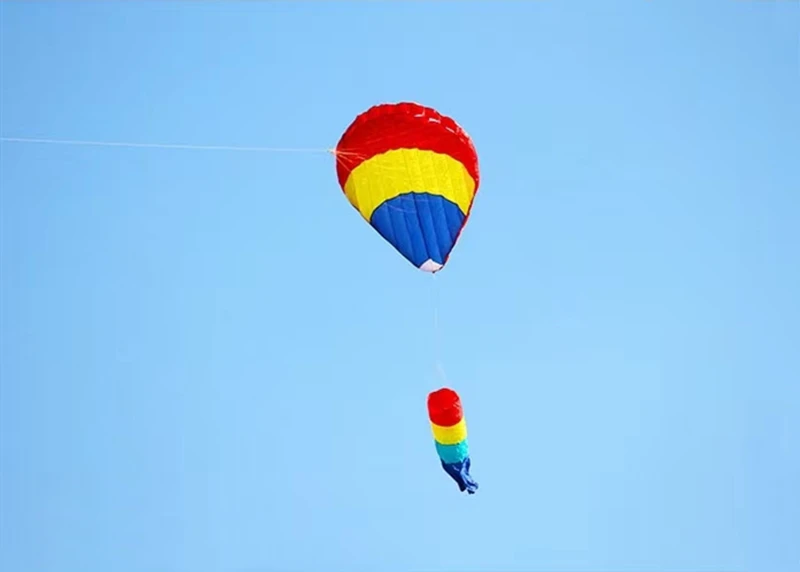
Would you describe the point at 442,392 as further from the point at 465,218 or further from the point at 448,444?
the point at 465,218

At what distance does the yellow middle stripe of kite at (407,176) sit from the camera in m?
16.4

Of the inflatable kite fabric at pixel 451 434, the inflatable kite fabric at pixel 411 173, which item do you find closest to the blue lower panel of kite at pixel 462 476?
the inflatable kite fabric at pixel 451 434

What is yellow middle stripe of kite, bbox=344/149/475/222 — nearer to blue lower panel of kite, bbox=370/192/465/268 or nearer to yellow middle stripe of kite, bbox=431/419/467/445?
blue lower panel of kite, bbox=370/192/465/268

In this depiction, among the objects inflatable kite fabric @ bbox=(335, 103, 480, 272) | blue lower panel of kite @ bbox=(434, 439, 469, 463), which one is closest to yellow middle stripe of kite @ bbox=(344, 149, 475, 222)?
inflatable kite fabric @ bbox=(335, 103, 480, 272)

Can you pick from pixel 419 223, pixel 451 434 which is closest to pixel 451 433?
pixel 451 434

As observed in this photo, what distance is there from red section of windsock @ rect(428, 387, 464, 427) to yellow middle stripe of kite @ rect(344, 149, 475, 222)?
2.82 m

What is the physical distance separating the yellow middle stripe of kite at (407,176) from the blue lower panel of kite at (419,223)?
97mm

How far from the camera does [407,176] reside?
A: 16.4 m

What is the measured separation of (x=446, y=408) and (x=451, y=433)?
389 millimetres

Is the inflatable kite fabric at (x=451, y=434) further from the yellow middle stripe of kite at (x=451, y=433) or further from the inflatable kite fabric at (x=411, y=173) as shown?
the inflatable kite fabric at (x=411, y=173)

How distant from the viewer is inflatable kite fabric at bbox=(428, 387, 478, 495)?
16.0 m

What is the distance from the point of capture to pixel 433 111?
54.4 ft

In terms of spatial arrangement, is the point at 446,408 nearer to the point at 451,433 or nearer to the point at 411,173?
the point at 451,433

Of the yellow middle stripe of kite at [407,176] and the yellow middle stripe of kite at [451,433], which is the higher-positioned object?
the yellow middle stripe of kite at [407,176]
